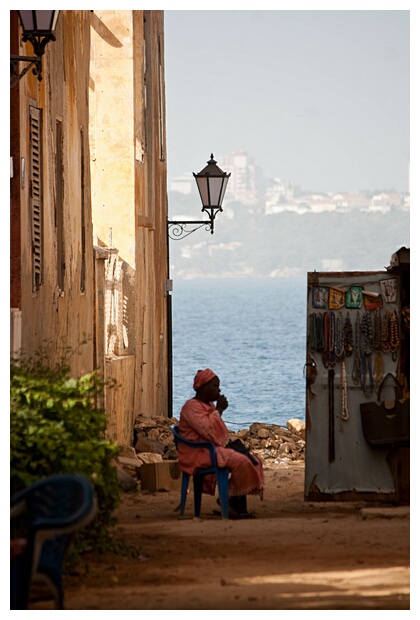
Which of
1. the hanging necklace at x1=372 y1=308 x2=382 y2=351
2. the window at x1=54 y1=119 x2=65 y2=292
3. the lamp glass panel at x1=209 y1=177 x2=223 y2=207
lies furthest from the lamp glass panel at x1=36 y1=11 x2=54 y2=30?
the lamp glass panel at x1=209 y1=177 x2=223 y2=207

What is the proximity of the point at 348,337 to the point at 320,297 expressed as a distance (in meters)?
0.42

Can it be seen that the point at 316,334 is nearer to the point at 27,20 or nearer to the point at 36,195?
the point at 36,195

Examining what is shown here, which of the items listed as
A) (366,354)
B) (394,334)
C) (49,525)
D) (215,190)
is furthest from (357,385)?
(215,190)

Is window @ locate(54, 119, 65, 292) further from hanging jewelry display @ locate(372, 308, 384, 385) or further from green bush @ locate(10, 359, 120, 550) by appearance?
green bush @ locate(10, 359, 120, 550)

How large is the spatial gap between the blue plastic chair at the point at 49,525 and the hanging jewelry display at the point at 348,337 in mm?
4539

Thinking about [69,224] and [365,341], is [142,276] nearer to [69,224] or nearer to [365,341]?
[69,224]

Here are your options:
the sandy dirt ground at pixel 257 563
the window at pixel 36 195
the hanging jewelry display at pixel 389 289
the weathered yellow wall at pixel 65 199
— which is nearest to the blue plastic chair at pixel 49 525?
the sandy dirt ground at pixel 257 563

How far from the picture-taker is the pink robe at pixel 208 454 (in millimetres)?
10227

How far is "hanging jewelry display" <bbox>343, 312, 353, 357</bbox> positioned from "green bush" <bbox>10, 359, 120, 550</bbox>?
299 cm

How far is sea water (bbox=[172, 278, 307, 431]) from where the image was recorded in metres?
46.1

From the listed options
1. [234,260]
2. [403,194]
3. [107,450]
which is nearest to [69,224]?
[107,450]

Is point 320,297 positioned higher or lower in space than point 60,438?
higher

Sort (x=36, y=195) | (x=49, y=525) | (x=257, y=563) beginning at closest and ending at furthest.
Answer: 1. (x=49, y=525)
2. (x=257, y=563)
3. (x=36, y=195)

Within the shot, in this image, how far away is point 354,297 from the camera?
10688mm
